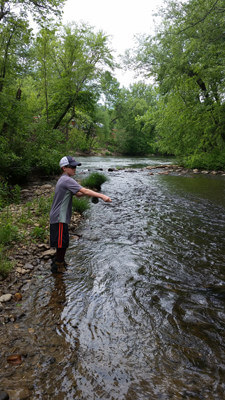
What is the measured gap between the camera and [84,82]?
57.7 ft

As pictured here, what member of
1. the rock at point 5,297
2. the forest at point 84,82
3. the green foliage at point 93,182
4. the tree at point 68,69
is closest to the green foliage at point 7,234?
the rock at point 5,297

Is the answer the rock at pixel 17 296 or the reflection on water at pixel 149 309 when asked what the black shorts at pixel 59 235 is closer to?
the reflection on water at pixel 149 309

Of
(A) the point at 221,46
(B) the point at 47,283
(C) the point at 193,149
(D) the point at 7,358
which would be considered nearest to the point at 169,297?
(B) the point at 47,283

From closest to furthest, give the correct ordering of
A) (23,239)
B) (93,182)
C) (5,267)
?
(5,267), (23,239), (93,182)

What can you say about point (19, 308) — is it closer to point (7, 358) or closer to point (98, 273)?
point (7, 358)

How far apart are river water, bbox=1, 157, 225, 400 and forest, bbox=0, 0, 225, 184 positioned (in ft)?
22.5

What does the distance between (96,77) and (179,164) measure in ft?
39.8

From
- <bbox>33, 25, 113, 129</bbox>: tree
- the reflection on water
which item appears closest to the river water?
the reflection on water

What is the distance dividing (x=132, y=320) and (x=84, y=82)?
1795 cm

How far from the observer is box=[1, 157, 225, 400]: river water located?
2301 mm

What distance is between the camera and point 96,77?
716 inches

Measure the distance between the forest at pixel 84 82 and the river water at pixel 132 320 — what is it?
686 cm

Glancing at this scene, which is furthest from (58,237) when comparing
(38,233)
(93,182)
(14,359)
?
(93,182)

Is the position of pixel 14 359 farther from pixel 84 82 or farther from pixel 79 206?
pixel 84 82
